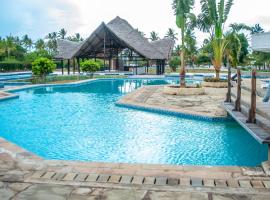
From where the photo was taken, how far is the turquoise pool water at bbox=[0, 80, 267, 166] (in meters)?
6.78

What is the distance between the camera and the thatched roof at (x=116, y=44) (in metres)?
30.4

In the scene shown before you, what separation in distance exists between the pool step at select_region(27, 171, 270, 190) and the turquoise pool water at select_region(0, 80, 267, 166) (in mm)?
1874

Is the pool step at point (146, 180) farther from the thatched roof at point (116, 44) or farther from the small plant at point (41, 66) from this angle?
the thatched roof at point (116, 44)

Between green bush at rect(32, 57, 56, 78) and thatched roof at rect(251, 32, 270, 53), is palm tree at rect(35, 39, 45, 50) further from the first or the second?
thatched roof at rect(251, 32, 270, 53)

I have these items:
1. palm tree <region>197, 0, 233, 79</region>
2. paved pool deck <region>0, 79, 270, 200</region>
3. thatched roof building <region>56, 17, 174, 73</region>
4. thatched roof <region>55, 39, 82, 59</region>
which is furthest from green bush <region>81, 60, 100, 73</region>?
paved pool deck <region>0, 79, 270, 200</region>

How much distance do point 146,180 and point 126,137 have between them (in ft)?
12.7

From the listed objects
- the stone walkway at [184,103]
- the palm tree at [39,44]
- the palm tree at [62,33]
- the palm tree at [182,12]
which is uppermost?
the palm tree at [62,33]

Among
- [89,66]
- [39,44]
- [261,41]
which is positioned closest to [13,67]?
[89,66]

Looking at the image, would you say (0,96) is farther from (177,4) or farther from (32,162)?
(32,162)

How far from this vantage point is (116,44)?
33.2m

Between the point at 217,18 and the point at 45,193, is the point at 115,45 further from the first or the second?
the point at 45,193

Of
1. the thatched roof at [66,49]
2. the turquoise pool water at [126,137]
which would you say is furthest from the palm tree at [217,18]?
the thatched roof at [66,49]

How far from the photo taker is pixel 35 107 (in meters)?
13.3

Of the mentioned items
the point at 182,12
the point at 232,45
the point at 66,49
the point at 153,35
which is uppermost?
the point at 153,35
